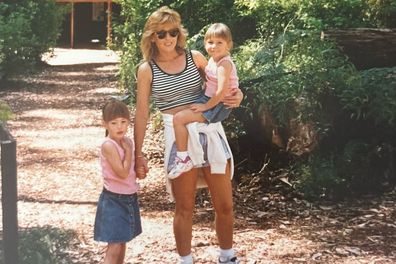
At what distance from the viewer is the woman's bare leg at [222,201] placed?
4.24 metres

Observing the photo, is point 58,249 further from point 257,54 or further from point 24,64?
point 24,64

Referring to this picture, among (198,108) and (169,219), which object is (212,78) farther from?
(169,219)

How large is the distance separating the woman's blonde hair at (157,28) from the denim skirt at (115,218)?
0.88 metres

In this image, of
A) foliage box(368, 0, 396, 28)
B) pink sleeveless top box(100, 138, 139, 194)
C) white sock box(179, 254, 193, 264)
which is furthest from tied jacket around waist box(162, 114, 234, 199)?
foliage box(368, 0, 396, 28)

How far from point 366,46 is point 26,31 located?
1049cm

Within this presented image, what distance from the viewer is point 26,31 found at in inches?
634

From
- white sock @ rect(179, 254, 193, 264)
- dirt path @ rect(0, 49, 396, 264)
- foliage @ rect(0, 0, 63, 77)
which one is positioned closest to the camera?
white sock @ rect(179, 254, 193, 264)

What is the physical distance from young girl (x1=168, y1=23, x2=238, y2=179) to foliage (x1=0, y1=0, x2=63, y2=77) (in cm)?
1134

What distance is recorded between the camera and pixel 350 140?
6.63 metres

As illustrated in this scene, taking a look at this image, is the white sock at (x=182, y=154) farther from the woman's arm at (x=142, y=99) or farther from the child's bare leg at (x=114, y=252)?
the child's bare leg at (x=114, y=252)

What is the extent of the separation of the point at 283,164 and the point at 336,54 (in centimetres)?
133

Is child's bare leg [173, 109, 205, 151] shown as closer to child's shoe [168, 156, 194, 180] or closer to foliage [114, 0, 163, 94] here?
child's shoe [168, 156, 194, 180]

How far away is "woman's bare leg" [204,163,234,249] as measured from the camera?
4238 mm

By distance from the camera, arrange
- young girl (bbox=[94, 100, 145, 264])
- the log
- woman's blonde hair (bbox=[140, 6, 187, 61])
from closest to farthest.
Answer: young girl (bbox=[94, 100, 145, 264]) → woman's blonde hair (bbox=[140, 6, 187, 61]) → the log
